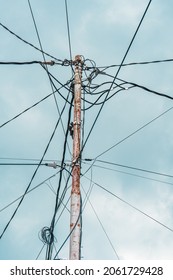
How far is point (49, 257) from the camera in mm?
9250

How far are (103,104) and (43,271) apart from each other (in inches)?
131

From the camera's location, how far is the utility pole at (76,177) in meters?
7.39

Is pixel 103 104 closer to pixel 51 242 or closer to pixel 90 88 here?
pixel 90 88

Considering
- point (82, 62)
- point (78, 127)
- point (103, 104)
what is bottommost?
point (78, 127)

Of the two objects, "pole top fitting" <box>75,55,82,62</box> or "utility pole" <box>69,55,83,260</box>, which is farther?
"pole top fitting" <box>75,55,82,62</box>

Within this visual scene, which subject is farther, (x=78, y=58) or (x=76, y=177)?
(x=78, y=58)

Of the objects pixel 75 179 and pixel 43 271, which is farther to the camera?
pixel 75 179

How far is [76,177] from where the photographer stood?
8039 millimetres

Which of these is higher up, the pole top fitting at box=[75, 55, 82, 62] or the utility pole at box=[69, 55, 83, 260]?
the pole top fitting at box=[75, 55, 82, 62]

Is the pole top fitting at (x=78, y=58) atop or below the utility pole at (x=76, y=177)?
atop

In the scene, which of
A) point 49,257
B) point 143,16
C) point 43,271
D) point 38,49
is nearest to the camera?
point 43,271

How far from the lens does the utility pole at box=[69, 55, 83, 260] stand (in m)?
7.39

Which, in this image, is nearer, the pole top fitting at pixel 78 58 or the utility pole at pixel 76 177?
the utility pole at pixel 76 177

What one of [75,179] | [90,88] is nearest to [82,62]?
[90,88]
